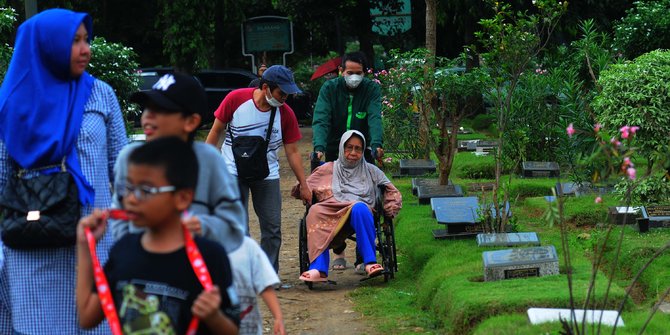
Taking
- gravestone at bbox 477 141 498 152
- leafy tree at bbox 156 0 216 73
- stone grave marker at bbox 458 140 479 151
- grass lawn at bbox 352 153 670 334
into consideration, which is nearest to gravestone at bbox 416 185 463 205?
grass lawn at bbox 352 153 670 334

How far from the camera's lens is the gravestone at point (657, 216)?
9.85 metres

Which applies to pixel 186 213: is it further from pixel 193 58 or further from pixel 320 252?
pixel 193 58

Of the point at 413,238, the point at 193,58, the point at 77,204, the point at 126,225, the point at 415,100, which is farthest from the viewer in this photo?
the point at 193,58

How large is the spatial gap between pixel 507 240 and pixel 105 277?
562cm

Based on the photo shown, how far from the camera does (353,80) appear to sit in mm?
10273

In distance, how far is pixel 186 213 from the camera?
148 inches

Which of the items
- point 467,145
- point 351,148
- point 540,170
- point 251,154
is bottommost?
point 467,145

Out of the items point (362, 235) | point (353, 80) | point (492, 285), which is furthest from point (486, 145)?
point (492, 285)

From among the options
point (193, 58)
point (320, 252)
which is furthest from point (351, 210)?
point (193, 58)

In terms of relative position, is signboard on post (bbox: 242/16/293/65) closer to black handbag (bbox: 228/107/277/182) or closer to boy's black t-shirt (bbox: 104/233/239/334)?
black handbag (bbox: 228/107/277/182)

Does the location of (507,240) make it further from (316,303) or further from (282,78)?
(282,78)

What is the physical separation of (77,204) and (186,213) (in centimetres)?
134

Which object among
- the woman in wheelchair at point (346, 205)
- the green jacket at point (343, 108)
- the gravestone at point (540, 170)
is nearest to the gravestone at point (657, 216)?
the woman in wheelchair at point (346, 205)

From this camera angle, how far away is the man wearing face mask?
33.8 ft
